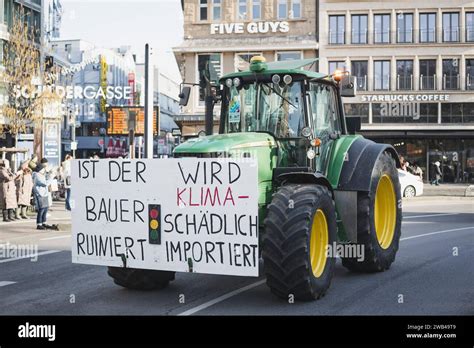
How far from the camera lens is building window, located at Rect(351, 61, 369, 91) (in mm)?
47500

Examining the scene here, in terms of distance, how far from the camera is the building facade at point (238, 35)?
47.2 meters

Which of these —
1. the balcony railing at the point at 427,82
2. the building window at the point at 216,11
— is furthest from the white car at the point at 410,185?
the building window at the point at 216,11

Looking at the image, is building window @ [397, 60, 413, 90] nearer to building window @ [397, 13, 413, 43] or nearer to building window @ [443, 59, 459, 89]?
building window @ [397, 13, 413, 43]

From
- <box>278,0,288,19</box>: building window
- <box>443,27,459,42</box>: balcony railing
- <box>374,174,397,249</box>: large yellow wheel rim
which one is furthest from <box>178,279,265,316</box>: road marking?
<box>443,27,459,42</box>: balcony railing

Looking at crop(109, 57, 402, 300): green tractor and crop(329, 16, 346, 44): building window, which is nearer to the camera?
crop(109, 57, 402, 300): green tractor

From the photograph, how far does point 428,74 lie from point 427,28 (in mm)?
3139

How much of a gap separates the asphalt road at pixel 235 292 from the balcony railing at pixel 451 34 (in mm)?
37435

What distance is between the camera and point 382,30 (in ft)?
156

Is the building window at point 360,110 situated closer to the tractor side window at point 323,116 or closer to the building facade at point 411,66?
the building facade at point 411,66

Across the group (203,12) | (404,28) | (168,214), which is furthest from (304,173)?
(203,12)

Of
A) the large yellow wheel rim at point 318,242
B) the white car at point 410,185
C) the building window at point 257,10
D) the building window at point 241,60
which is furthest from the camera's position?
the building window at point 257,10

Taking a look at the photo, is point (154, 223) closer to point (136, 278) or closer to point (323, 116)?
point (136, 278)

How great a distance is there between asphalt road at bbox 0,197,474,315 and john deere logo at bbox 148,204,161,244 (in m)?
0.75
